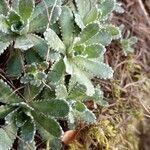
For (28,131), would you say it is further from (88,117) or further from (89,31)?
(89,31)

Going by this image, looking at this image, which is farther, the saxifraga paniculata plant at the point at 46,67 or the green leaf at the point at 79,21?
the green leaf at the point at 79,21

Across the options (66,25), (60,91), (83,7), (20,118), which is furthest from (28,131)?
(83,7)

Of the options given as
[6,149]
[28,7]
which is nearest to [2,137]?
[6,149]

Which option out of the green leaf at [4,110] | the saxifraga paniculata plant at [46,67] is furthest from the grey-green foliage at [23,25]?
the green leaf at [4,110]

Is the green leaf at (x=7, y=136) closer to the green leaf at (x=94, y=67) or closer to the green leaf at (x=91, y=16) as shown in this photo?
the green leaf at (x=94, y=67)

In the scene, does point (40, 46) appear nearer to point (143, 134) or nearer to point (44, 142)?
point (44, 142)
